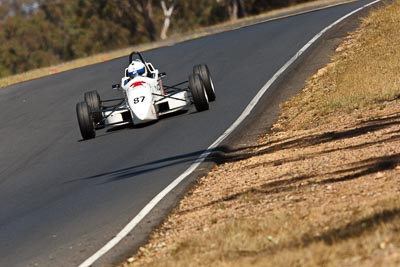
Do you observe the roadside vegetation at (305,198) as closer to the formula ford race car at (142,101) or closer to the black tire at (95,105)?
the formula ford race car at (142,101)

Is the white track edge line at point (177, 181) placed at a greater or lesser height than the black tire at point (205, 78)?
lesser

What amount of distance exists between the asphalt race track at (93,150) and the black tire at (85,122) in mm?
208

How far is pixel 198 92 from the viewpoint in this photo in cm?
1780

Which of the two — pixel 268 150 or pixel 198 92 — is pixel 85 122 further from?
pixel 268 150

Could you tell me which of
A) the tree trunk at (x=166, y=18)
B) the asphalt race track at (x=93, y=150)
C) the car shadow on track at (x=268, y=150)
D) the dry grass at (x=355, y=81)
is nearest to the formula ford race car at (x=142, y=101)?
the asphalt race track at (x=93, y=150)

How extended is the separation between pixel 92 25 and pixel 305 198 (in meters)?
76.4

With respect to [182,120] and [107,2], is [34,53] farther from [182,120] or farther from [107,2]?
[182,120]

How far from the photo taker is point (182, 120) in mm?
17672

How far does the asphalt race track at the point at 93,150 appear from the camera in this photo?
10.5 m

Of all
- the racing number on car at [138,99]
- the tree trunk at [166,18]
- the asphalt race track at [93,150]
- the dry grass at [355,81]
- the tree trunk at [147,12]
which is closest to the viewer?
the asphalt race track at [93,150]

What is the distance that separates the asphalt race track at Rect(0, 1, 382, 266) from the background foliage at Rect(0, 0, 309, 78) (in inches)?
1865

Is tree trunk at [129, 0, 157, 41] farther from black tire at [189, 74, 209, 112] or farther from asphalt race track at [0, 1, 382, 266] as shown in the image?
black tire at [189, 74, 209, 112]

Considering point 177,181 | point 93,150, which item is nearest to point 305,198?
point 177,181

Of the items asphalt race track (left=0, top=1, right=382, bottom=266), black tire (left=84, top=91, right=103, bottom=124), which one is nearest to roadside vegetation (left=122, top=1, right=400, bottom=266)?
asphalt race track (left=0, top=1, right=382, bottom=266)
